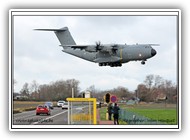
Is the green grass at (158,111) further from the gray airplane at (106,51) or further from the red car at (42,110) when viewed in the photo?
the red car at (42,110)

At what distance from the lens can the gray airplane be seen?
1889cm

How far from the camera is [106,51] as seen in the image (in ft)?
62.8

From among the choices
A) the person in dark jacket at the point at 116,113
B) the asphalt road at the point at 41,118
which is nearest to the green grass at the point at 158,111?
the person in dark jacket at the point at 116,113

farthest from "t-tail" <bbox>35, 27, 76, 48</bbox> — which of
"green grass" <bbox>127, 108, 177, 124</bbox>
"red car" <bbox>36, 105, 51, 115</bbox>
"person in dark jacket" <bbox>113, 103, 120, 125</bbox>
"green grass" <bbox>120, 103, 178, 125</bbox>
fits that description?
"green grass" <bbox>127, 108, 177, 124</bbox>

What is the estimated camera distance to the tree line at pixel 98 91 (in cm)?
1894

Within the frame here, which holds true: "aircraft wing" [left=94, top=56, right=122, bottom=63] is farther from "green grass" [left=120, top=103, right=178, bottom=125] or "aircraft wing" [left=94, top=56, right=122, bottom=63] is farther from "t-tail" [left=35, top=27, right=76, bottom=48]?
"green grass" [left=120, top=103, right=178, bottom=125]

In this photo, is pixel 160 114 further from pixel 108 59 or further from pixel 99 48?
pixel 99 48

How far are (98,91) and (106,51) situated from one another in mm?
936

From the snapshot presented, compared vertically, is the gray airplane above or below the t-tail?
below

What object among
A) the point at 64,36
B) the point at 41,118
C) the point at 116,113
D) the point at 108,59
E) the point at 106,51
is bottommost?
the point at 41,118

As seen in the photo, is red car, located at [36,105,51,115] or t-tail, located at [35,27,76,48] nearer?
red car, located at [36,105,51,115]

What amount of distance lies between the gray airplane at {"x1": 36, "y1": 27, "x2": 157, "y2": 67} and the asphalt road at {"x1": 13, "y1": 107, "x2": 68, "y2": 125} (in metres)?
1.42

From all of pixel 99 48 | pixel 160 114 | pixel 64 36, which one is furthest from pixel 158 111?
pixel 64 36
